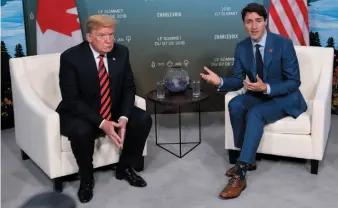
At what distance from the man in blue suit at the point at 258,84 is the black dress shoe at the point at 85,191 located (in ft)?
3.17

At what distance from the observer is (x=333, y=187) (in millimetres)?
3215

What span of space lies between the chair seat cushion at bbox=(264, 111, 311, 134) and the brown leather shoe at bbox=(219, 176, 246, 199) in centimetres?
47

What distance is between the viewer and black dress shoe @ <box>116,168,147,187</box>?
3281 millimetres

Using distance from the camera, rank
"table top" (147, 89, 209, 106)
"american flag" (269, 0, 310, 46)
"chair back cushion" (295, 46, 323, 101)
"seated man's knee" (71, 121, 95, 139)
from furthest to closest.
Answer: "american flag" (269, 0, 310, 46) → "chair back cushion" (295, 46, 323, 101) → "table top" (147, 89, 209, 106) → "seated man's knee" (71, 121, 95, 139)

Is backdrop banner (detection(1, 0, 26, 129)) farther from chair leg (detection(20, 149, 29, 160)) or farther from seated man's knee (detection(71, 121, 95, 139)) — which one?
seated man's knee (detection(71, 121, 95, 139))

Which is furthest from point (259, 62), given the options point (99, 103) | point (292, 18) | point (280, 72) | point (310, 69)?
point (292, 18)

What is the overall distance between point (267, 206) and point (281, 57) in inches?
43.4

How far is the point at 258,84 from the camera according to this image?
3270mm

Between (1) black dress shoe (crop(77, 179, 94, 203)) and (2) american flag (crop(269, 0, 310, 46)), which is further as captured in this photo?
(2) american flag (crop(269, 0, 310, 46))

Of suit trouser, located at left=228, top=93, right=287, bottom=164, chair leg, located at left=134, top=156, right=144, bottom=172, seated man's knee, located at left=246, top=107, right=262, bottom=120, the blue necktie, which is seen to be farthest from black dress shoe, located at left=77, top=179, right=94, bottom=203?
→ the blue necktie

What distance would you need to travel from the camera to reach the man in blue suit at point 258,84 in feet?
10.7

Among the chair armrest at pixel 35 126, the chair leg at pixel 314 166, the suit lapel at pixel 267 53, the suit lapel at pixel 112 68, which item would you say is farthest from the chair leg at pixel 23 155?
the chair leg at pixel 314 166

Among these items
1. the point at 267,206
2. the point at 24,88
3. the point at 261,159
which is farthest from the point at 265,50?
the point at 24,88

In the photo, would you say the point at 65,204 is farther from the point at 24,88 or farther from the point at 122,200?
the point at 24,88
